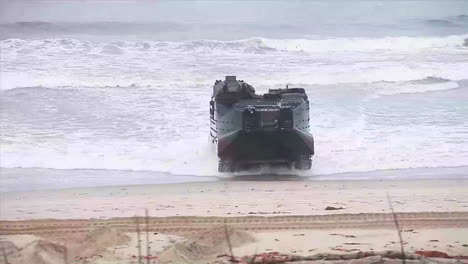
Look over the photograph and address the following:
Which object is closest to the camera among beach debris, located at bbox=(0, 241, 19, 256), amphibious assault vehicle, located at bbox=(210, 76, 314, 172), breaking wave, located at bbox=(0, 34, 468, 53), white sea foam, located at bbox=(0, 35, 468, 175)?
beach debris, located at bbox=(0, 241, 19, 256)

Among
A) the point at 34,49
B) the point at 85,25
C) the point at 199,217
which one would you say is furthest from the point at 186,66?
the point at 199,217

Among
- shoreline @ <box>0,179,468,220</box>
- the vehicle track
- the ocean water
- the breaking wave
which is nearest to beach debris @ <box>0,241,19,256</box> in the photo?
the vehicle track

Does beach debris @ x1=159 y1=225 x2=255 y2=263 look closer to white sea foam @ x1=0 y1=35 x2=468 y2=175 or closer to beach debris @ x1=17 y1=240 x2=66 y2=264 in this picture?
beach debris @ x1=17 y1=240 x2=66 y2=264

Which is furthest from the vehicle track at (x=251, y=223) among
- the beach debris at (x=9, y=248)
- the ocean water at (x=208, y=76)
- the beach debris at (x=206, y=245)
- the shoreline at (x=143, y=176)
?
the ocean water at (x=208, y=76)

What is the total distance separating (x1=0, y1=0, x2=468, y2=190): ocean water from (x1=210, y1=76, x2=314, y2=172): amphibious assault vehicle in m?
0.53

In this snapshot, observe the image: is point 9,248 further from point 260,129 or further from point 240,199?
point 260,129

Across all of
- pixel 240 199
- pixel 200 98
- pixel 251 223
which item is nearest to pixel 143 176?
pixel 240 199

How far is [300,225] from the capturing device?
865cm

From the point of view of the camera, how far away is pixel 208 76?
70.9ft

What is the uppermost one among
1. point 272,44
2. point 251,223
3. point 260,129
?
point 272,44

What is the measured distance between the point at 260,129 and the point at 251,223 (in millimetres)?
3348

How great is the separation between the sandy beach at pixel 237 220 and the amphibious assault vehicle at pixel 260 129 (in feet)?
1.66

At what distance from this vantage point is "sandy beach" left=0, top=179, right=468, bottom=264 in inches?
294

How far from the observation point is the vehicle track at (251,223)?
8578mm
